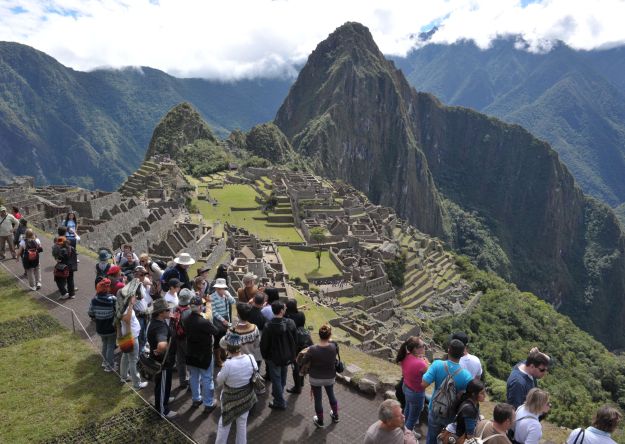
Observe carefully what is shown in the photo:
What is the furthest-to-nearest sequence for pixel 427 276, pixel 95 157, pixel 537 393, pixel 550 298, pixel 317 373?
pixel 550 298, pixel 95 157, pixel 427 276, pixel 317 373, pixel 537 393

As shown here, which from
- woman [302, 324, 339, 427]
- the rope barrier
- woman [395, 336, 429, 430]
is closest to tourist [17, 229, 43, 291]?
the rope barrier

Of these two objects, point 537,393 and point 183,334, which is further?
point 183,334

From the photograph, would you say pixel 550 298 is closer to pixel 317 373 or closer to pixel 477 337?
pixel 477 337

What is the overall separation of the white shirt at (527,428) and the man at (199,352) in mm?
4551

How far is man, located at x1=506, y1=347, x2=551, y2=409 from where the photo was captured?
6551 mm

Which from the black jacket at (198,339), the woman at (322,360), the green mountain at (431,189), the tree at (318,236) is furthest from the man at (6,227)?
the green mountain at (431,189)

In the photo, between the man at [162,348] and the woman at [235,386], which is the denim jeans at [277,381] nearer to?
the woman at [235,386]

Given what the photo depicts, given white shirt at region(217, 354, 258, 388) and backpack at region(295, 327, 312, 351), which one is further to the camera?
backpack at region(295, 327, 312, 351)

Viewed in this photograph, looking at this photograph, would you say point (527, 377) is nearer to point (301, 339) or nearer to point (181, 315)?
point (301, 339)

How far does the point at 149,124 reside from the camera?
150000 millimetres

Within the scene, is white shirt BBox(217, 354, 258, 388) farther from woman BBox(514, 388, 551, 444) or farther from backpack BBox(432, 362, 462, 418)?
woman BBox(514, 388, 551, 444)

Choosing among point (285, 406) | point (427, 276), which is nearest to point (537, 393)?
point (285, 406)

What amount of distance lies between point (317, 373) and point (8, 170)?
4725 inches

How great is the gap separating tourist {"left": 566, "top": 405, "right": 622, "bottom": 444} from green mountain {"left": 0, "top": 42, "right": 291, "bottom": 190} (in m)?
115
